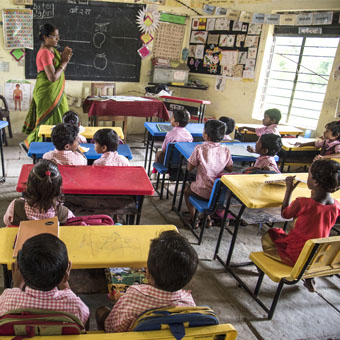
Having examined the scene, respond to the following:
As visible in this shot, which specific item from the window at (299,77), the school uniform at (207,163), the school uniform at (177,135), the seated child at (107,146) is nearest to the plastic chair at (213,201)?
the school uniform at (207,163)

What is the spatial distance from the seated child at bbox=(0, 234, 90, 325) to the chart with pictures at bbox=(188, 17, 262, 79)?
5040 millimetres

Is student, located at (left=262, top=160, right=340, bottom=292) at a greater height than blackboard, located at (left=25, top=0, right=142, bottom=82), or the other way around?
blackboard, located at (left=25, top=0, right=142, bottom=82)

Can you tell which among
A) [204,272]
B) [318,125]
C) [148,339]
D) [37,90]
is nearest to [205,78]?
[318,125]

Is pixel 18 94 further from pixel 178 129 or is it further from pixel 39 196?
pixel 39 196

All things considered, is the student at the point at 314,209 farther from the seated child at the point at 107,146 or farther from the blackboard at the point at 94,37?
the blackboard at the point at 94,37

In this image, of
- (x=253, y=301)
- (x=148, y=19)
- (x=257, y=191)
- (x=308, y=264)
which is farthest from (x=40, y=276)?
(x=148, y=19)

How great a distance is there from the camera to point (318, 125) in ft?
15.9

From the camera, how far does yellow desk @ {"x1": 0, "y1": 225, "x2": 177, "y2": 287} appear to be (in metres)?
1.39

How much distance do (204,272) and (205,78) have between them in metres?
4.36

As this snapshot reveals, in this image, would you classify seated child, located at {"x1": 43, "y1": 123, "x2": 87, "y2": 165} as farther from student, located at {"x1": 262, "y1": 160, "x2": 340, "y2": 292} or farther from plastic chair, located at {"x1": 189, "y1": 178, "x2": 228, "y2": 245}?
student, located at {"x1": 262, "y1": 160, "x2": 340, "y2": 292}

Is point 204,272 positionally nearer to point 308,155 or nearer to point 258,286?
point 258,286

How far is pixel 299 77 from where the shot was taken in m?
5.10

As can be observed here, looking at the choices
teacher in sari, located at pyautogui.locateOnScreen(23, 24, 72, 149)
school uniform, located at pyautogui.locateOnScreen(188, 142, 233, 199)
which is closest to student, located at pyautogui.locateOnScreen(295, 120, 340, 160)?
school uniform, located at pyautogui.locateOnScreen(188, 142, 233, 199)

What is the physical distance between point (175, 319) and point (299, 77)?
488 centimetres
